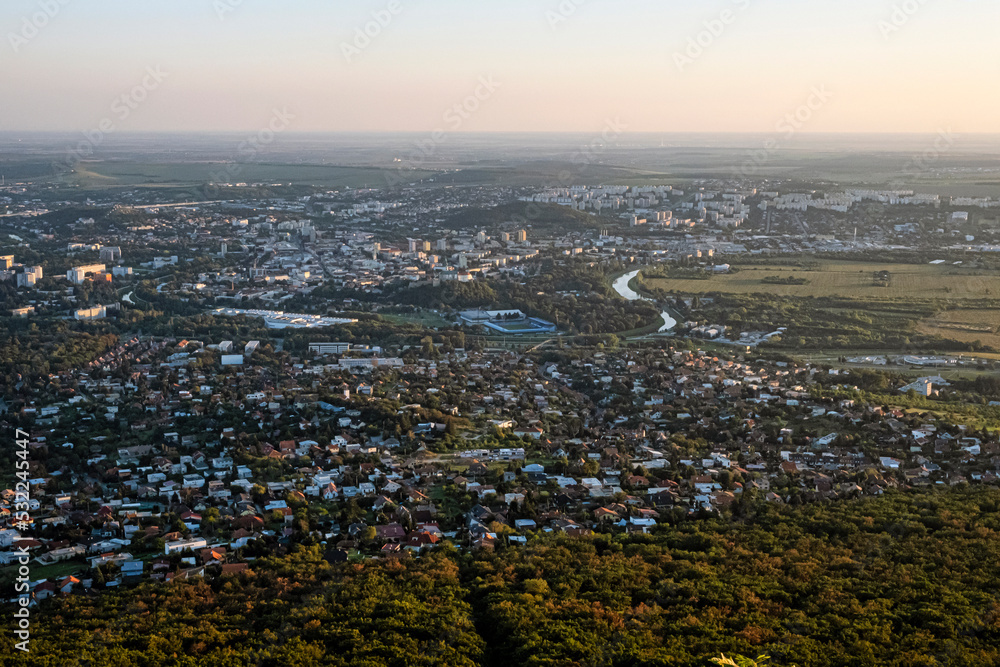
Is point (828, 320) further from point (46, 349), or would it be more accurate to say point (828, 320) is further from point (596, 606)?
point (46, 349)

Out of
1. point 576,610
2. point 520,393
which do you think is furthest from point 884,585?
point 520,393

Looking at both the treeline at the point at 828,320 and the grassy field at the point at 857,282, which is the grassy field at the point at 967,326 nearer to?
the treeline at the point at 828,320

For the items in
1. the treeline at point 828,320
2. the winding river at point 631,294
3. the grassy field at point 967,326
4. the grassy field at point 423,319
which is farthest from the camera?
the winding river at point 631,294

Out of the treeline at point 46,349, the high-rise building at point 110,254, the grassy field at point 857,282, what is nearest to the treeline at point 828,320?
the grassy field at point 857,282

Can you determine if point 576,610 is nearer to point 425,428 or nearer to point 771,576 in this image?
point 771,576

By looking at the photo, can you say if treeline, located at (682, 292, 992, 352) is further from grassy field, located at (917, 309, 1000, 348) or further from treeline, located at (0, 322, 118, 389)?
treeline, located at (0, 322, 118, 389)

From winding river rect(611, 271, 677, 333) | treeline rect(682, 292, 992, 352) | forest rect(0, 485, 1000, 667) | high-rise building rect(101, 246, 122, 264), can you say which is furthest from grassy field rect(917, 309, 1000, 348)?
high-rise building rect(101, 246, 122, 264)
